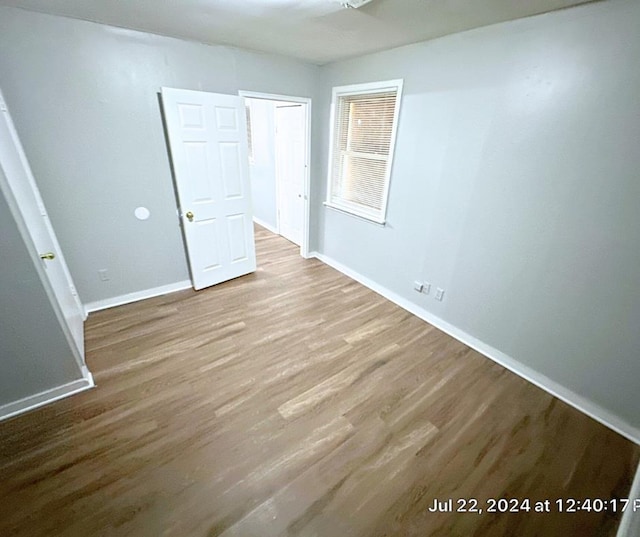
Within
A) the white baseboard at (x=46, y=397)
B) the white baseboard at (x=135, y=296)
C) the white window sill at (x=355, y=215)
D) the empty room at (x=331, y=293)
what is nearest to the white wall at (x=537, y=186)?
the empty room at (x=331, y=293)

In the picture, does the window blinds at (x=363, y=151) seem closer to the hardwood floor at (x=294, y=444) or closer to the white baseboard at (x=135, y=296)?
the hardwood floor at (x=294, y=444)

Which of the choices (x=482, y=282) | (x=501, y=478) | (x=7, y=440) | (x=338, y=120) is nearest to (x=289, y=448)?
(x=501, y=478)

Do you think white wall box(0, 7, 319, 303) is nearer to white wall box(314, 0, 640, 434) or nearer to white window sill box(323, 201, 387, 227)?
white window sill box(323, 201, 387, 227)

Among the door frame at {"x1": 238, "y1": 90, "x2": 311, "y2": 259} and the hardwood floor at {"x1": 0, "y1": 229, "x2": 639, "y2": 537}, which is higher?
the door frame at {"x1": 238, "y1": 90, "x2": 311, "y2": 259}

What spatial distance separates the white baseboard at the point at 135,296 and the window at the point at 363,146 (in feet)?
6.92

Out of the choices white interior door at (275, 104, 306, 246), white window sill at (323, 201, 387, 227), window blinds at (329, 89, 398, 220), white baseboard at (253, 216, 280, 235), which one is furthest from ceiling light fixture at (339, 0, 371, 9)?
white baseboard at (253, 216, 280, 235)

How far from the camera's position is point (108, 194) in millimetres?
2486

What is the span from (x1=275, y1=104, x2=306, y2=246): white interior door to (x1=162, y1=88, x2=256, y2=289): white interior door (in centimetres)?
107

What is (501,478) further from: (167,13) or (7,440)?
(167,13)

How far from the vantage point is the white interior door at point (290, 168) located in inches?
157

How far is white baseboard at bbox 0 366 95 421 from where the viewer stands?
1.68m

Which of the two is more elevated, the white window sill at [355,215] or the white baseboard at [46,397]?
the white window sill at [355,215]

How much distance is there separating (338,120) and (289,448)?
10.7 ft

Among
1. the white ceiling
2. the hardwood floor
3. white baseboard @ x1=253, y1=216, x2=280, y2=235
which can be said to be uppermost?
the white ceiling
